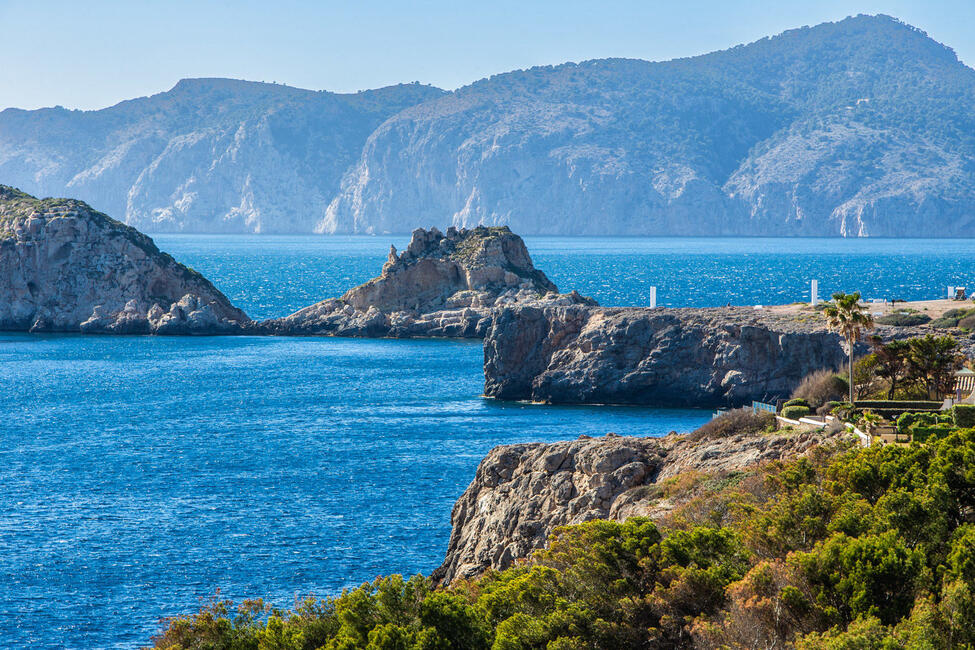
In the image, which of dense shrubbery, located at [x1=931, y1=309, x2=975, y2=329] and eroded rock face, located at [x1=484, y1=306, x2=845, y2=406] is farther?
dense shrubbery, located at [x1=931, y1=309, x2=975, y2=329]

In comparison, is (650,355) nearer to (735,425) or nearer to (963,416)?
(735,425)

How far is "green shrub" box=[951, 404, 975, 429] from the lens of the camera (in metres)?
38.2

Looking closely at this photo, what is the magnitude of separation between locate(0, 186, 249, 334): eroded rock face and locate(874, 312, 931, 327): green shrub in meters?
75.3

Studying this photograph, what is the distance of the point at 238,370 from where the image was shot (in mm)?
102625

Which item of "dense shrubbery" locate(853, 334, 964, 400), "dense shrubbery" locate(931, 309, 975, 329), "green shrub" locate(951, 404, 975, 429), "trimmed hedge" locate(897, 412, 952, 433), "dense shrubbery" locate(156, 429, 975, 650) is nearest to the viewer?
"dense shrubbery" locate(156, 429, 975, 650)

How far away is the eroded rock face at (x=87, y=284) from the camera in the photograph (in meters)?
136

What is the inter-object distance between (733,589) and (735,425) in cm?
1849

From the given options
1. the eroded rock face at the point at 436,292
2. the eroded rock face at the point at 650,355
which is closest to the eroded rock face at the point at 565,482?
the eroded rock face at the point at 650,355

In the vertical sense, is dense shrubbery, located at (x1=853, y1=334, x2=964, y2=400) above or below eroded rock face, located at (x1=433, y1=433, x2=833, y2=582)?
above

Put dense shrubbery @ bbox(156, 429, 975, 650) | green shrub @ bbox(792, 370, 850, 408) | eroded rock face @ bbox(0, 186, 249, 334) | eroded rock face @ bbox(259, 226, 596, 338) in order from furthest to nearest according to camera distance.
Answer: eroded rock face @ bbox(0, 186, 249, 334) → eroded rock face @ bbox(259, 226, 596, 338) → green shrub @ bbox(792, 370, 850, 408) → dense shrubbery @ bbox(156, 429, 975, 650)

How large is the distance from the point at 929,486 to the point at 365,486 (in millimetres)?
33008

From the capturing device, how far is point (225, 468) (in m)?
61.4

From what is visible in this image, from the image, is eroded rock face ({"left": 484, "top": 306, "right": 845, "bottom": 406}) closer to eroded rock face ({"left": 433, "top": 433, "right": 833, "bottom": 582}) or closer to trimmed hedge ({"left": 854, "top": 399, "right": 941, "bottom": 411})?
trimmed hedge ({"left": 854, "top": 399, "right": 941, "bottom": 411})

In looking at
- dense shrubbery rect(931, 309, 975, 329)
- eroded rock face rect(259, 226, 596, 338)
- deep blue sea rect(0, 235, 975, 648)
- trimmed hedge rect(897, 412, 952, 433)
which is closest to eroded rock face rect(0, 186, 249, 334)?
eroded rock face rect(259, 226, 596, 338)
